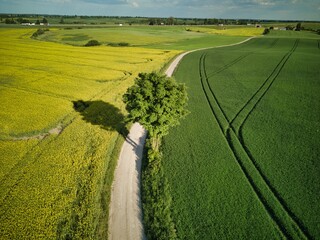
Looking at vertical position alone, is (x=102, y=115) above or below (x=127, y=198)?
above

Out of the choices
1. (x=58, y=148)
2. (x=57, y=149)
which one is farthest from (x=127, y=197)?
(x=58, y=148)

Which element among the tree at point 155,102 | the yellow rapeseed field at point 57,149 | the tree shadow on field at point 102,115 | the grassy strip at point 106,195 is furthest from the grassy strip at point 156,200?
the tree shadow on field at point 102,115

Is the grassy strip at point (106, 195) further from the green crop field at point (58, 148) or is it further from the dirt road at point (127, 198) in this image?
the dirt road at point (127, 198)

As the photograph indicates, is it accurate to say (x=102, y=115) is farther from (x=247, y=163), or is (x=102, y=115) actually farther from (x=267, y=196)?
(x=267, y=196)

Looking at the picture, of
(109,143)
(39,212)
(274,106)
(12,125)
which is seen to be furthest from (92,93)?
(274,106)

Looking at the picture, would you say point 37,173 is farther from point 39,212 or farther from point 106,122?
point 106,122
